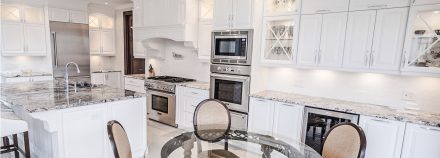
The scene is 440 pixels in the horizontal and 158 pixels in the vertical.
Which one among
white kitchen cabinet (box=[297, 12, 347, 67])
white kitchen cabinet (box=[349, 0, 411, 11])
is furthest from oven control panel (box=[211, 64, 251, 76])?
white kitchen cabinet (box=[349, 0, 411, 11])

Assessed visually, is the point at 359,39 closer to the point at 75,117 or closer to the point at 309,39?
the point at 309,39

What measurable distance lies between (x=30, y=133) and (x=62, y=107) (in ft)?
4.03

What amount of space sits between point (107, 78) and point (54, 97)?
400 cm

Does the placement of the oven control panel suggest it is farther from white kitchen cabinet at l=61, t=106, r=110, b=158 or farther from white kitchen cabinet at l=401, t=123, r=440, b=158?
white kitchen cabinet at l=401, t=123, r=440, b=158

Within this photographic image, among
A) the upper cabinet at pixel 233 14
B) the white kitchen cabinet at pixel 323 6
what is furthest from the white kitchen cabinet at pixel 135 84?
the white kitchen cabinet at pixel 323 6

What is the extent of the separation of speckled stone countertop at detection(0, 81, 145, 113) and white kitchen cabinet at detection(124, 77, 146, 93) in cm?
164

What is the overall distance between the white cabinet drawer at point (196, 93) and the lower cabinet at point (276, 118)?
876 millimetres

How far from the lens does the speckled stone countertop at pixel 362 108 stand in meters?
2.45

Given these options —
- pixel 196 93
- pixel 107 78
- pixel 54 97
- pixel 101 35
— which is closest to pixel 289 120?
pixel 196 93

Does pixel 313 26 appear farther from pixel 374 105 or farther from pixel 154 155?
pixel 154 155

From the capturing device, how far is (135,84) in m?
5.14

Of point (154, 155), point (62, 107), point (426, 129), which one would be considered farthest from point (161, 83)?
point (426, 129)

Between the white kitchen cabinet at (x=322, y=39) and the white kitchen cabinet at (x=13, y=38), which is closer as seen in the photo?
the white kitchen cabinet at (x=322, y=39)

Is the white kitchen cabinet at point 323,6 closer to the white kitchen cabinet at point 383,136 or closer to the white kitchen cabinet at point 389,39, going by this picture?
the white kitchen cabinet at point 389,39
